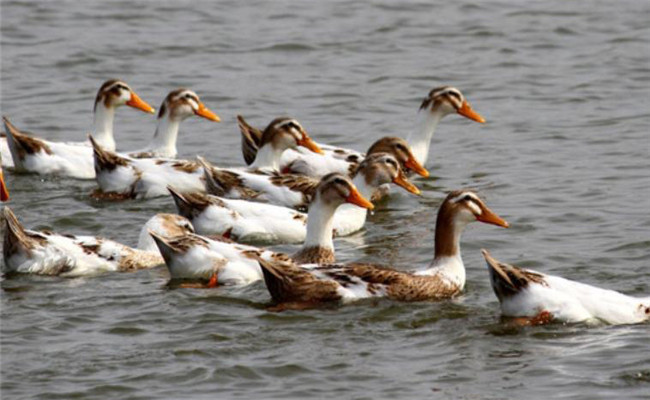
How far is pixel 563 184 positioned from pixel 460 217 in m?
4.10

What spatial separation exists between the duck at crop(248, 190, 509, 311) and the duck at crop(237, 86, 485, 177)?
4.29 metres

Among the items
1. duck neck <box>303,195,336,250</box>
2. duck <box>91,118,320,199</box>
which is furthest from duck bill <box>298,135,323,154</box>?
duck neck <box>303,195,336,250</box>

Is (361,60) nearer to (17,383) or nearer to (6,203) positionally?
(6,203)

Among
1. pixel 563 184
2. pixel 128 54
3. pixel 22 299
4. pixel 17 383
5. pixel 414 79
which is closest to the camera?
pixel 17 383

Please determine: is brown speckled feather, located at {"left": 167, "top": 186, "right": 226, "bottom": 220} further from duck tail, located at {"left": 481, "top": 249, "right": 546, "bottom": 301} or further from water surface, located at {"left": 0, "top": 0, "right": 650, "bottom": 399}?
duck tail, located at {"left": 481, "top": 249, "right": 546, "bottom": 301}

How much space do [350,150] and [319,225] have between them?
4026 millimetres

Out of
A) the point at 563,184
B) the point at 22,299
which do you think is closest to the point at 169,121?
the point at 563,184

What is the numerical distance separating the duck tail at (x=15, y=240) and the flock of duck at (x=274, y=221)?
11 millimetres

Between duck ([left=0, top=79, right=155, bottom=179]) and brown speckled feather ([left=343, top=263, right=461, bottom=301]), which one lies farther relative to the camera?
duck ([left=0, top=79, right=155, bottom=179])

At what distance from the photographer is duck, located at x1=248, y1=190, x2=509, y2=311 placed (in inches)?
440

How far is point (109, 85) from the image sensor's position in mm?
17672

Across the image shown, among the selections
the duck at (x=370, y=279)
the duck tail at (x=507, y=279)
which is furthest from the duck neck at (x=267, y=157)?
the duck tail at (x=507, y=279)

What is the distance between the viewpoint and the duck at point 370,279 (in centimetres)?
1119

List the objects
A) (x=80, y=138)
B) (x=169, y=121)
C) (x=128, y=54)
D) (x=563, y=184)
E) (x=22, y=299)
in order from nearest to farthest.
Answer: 1. (x=22, y=299)
2. (x=563, y=184)
3. (x=169, y=121)
4. (x=80, y=138)
5. (x=128, y=54)
